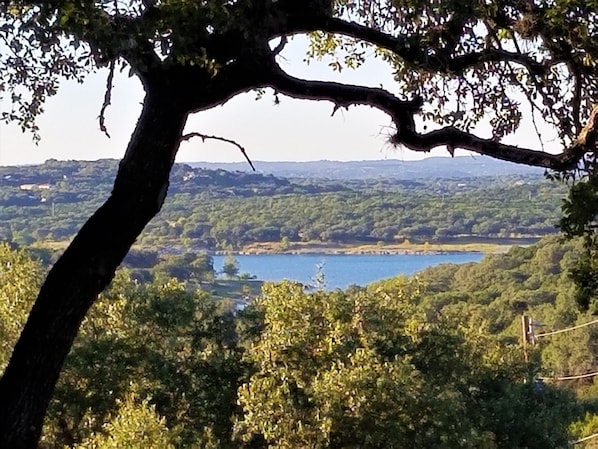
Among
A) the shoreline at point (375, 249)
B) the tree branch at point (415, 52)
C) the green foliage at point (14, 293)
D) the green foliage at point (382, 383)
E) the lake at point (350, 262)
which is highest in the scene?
the tree branch at point (415, 52)

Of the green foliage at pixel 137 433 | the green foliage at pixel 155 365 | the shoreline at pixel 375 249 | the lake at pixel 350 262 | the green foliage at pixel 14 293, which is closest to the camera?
the green foliage at pixel 137 433

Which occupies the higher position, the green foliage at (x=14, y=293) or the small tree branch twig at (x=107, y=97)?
the small tree branch twig at (x=107, y=97)

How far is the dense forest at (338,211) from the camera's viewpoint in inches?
1656

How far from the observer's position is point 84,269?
9.30 feet

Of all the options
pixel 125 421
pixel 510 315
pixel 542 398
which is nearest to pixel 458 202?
pixel 510 315

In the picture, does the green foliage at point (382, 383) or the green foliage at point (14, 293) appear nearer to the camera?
the green foliage at point (382, 383)

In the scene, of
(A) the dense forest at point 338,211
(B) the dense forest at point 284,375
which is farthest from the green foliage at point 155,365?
(A) the dense forest at point 338,211

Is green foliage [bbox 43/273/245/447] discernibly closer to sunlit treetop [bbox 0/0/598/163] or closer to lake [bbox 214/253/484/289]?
sunlit treetop [bbox 0/0/598/163]

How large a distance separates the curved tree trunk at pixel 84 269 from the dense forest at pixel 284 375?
16.6 ft

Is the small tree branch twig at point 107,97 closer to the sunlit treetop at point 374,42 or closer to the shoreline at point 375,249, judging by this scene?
the sunlit treetop at point 374,42

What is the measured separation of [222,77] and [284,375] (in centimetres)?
710

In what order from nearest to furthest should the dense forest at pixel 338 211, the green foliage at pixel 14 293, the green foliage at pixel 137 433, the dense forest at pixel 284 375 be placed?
1. the green foliage at pixel 137 433
2. the dense forest at pixel 284 375
3. the green foliage at pixel 14 293
4. the dense forest at pixel 338 211

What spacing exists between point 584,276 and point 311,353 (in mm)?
7849

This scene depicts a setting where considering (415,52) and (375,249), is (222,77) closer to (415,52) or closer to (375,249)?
(415,52)
